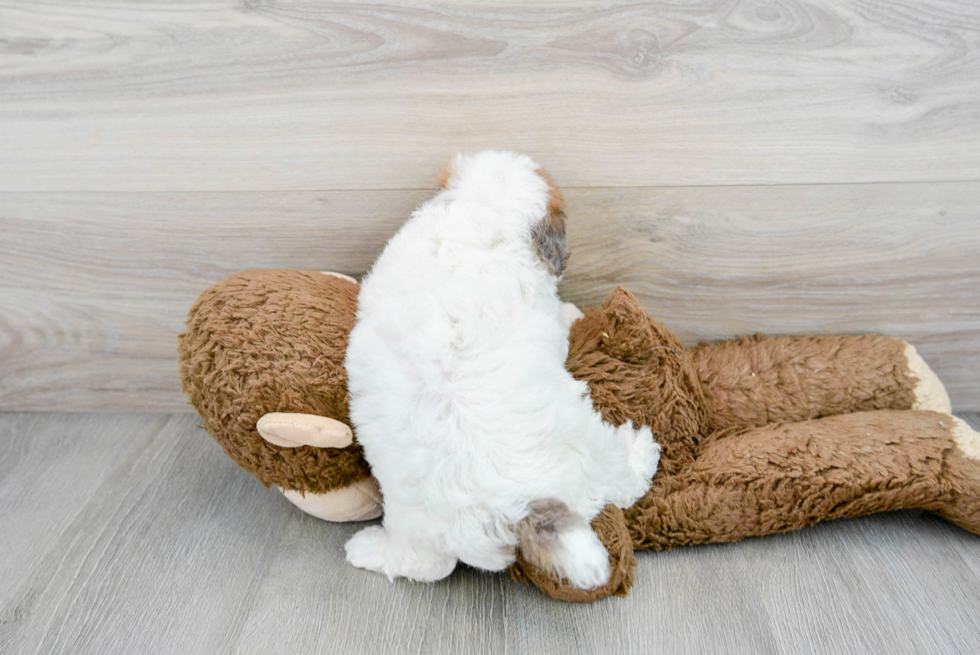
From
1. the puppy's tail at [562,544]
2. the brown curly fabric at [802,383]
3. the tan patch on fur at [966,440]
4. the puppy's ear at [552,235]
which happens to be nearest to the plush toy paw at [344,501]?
the puppy's tail at [562,544]

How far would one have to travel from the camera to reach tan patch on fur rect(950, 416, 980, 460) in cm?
84

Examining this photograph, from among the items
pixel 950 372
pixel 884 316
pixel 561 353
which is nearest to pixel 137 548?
pixel 561 353

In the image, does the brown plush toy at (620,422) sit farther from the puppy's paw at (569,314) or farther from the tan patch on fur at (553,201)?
the tan patch on fur at (553,201)

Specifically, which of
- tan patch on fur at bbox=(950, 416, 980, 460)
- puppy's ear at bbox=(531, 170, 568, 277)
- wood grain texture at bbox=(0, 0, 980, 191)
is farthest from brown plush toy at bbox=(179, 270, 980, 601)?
wood grain texture at bbox=(0, 0, 980, 191)

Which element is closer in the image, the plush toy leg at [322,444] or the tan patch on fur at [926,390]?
the plush toy leg at [322,444]

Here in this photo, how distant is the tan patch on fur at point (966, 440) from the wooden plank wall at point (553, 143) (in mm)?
218

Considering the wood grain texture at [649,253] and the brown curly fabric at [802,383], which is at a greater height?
the wood grain texture at [649,253]

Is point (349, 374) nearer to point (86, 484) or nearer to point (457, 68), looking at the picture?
point (457, 68)

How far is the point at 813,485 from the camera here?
82 cm

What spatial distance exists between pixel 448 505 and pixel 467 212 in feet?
1.12

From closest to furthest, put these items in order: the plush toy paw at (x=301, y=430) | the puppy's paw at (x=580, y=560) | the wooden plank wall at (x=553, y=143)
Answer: the puppy's paw at (x=580, y=560) < the plush toy paw at (x=301, y=430) < the wooden plank wall at (x=553, y=143)

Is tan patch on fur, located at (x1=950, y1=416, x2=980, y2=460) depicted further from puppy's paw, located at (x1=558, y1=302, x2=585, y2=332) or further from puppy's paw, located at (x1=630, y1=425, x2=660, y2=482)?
puppy's paw, located at (x1=558, y1=302, x2=585, y2=332)

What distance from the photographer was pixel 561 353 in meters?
0.82

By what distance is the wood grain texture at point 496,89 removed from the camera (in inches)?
34.1
